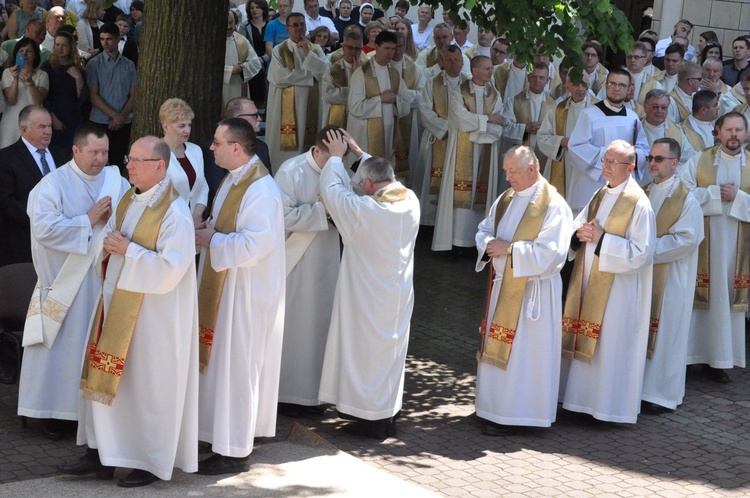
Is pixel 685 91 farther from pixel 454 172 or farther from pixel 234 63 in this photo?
pixel 234 63

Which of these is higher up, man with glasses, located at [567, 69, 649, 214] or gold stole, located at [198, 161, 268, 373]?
man with glasses, located at [567, 69, 649, 214]

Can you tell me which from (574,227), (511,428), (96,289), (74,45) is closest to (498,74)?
(74,45)

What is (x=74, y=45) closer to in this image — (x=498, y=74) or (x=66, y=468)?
(x=498, y=74)

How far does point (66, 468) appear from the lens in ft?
20.7

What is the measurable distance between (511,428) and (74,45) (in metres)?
6.45

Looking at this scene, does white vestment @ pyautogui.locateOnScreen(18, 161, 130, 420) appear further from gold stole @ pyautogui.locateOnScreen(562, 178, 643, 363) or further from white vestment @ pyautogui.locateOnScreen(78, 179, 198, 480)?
gold stole @ pyautogui.locateOnScreen(562, 178, 643, 363)

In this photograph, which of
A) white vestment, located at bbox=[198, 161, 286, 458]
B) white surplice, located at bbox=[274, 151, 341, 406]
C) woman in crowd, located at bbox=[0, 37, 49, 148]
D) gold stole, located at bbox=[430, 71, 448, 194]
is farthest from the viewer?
gold stole, located at bbox=[430, 71, 448, 194]

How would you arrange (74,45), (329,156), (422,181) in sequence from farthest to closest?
(422,181) → (74,45) → (329,156)

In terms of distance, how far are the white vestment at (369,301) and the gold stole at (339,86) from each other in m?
5.78

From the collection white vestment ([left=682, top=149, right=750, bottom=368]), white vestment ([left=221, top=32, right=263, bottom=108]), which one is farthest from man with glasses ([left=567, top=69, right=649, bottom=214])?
white vestment ([left=221, top=32, right=263, bottom=108])

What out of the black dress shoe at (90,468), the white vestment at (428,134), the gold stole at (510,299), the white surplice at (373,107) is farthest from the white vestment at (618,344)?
the white surplice at (373,107)

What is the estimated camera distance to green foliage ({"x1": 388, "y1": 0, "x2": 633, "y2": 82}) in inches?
315

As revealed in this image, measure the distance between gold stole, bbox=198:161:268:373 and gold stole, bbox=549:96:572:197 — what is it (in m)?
5.44

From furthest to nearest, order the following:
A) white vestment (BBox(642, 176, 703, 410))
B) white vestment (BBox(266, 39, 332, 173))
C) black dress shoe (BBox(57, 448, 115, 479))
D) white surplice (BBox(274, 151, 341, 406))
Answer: white vestment (BBox(266, 39, 332, 173))
white vestment (BBox(642, 176, 703, 410))
white surplice (BBox(274, 151, 341, 406))
black dress shoe (BBox(57, 448, 115, 479))
